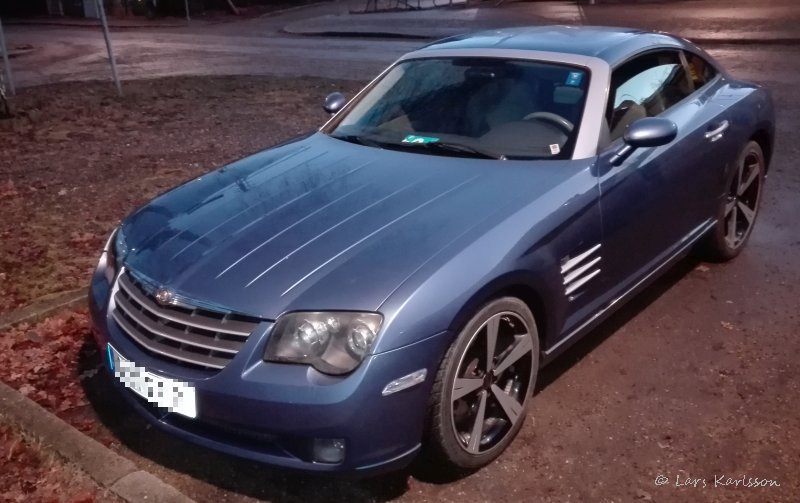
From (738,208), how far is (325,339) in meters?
3.55

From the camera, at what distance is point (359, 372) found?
2.79m

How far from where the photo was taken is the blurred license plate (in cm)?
298

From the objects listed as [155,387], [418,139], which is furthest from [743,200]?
[155,387]

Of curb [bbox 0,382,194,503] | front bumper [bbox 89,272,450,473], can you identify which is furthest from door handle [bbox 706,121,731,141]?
curb [bbox 0,382,194,503]

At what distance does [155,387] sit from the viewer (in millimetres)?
3092

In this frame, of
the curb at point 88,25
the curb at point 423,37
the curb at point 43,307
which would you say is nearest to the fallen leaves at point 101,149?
the curb at point 43,307

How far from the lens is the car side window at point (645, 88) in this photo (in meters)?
4.18

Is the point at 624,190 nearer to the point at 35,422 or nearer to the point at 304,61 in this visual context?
the point at 35,422

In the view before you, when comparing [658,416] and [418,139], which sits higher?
[418,139]

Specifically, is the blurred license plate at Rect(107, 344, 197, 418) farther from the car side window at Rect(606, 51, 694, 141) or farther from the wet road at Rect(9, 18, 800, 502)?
the car side window at Rect(606, 51, 694, 141)

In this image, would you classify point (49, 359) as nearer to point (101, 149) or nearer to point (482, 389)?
point (482, 389)

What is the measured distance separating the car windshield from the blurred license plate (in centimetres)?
168

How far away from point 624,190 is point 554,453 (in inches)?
50.5

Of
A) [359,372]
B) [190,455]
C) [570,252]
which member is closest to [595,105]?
[570,252]
